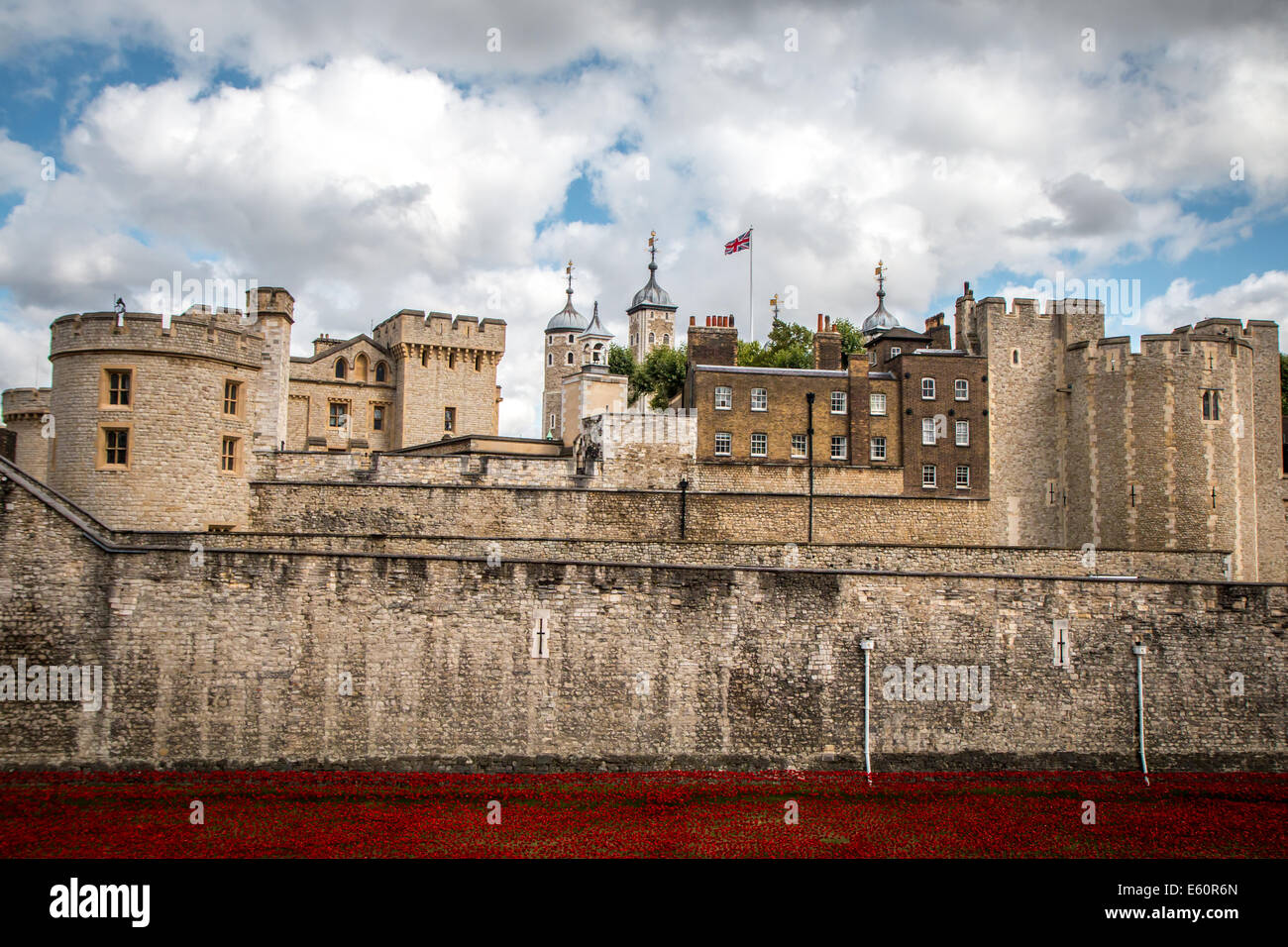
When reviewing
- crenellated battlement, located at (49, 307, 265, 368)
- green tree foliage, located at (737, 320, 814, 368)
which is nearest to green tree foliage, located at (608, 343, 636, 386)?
green tree foliage, located at (737, 320, 814, 368)

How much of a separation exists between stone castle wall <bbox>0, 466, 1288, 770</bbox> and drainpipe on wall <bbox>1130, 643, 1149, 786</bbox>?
0.15 m

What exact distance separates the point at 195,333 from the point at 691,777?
15.8 meters

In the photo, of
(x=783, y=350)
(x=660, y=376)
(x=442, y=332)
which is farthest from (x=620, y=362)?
(x=442, y=332)

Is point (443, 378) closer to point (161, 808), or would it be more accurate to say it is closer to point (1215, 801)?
point (161, 808)

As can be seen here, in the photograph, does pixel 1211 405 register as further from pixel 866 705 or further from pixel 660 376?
pixel 660 376

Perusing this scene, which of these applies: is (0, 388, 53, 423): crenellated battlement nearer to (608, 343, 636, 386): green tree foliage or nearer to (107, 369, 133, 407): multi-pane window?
(107, 369, 133, 407): multi-pane window

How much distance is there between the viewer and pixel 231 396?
93.9ft

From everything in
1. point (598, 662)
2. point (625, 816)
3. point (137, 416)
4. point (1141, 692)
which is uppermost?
point (137, 416)

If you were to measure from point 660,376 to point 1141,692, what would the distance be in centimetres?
4789

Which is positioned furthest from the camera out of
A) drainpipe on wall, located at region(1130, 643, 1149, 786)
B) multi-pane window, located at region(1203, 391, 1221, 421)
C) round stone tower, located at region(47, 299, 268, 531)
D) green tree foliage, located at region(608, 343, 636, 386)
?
green tree foliage, located at region(608, 343, 636, 386)

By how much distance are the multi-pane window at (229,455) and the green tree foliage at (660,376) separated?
39.3 meters

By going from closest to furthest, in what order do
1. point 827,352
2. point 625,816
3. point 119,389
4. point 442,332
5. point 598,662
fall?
point 625,816, point 598,662, point 119,389, point 827,352, point 442,332

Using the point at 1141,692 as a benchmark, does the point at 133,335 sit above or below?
above

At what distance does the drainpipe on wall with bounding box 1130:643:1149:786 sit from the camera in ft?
86.2
